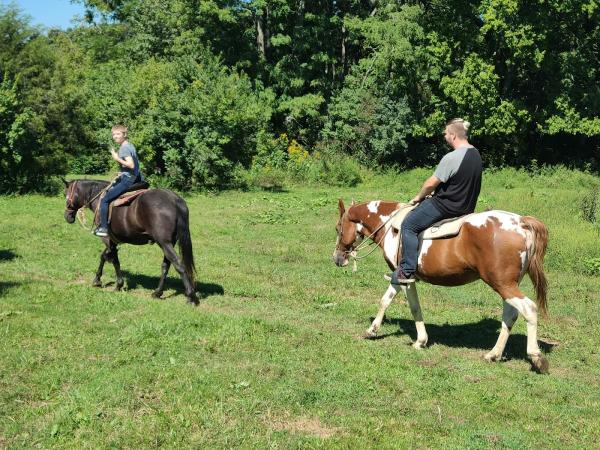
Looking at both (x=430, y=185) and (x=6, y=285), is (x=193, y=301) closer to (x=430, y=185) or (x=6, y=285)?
(x=6, y=285)

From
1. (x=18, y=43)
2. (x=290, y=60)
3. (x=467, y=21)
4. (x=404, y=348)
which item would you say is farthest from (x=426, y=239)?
(x=290, y=60)

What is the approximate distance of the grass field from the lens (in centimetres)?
606

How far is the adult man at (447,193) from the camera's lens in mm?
8445

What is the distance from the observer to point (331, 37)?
46594 millimetres

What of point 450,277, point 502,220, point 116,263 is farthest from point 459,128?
point 116,263

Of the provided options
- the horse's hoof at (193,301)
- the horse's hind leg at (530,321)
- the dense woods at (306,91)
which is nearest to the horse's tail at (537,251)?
the horse's hind leg at (530,321)

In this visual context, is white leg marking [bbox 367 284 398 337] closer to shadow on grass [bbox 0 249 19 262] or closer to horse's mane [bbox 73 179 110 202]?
horse's mane [bbox 73 179 110 202]

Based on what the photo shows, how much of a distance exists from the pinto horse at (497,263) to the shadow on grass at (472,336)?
62cm

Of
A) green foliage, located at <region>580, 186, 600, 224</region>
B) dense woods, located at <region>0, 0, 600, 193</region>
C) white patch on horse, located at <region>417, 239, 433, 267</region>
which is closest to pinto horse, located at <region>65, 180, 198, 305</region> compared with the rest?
white patch on horse, located at <region>417, 239, 433, 267</region>

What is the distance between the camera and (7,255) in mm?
14844

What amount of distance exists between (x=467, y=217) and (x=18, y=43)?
2811cm

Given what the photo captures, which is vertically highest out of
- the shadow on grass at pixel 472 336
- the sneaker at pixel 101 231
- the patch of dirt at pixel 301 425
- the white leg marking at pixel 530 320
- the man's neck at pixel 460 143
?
the man's neck at pixel 460 143

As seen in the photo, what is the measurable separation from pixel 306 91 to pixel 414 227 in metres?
38.9

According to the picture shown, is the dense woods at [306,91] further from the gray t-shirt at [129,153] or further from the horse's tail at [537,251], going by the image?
the horse's tail at [537,251]
